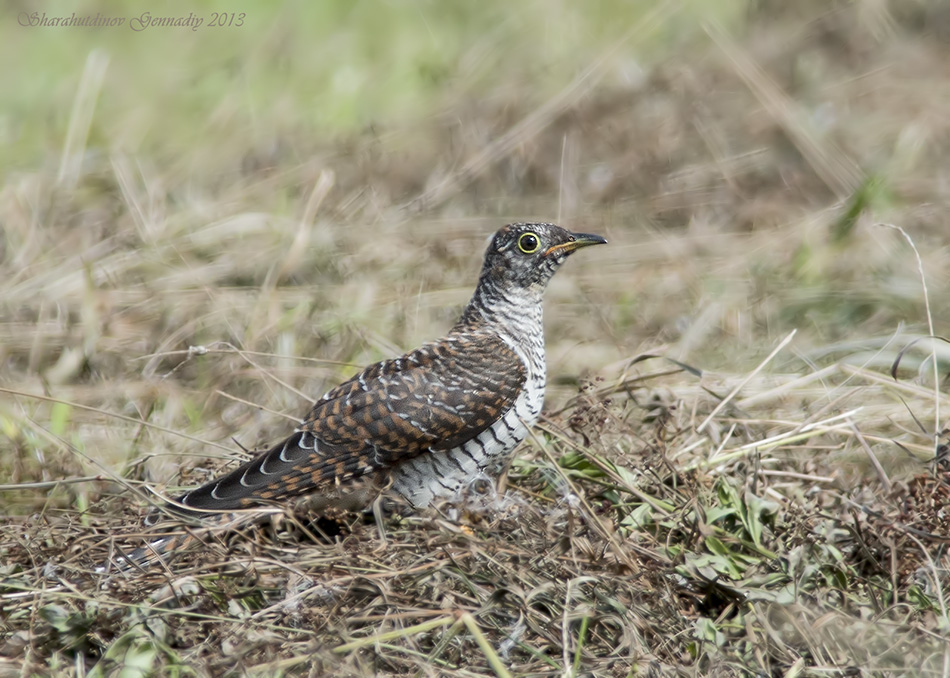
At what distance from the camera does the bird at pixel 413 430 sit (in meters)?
3.70

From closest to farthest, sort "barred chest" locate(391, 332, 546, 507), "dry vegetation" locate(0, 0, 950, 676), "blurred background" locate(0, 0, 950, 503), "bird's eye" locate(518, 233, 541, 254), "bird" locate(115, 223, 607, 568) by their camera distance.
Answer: "dry vegetation" locate(0, 0, 950, 676), "bird" locate(115, 223, 607, 568), "barred chest" locate(391, 332, 546, 507), "bird's eye" locate(518, 233, 541, 254), "blurred background" locate(0, 0, 950, 503)

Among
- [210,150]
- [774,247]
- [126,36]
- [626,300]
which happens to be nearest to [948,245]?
[774,247]

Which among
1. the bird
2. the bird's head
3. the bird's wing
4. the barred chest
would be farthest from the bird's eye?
the barred chest

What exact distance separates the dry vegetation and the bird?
0.13 metres

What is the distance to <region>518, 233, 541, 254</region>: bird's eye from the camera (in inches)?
172

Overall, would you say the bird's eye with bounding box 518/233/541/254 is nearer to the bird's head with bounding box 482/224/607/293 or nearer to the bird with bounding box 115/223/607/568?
the bird's head with bounding box 482/224/607/293

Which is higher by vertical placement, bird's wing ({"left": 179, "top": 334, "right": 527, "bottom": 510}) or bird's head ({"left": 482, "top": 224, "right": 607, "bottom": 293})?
bird's head ({"left": 482, "top": 224, "right": 607, "bottom": 293})

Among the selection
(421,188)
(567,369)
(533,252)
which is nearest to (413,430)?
(533,252)

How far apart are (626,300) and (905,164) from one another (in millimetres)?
2186

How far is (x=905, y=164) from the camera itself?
6887 millimetres

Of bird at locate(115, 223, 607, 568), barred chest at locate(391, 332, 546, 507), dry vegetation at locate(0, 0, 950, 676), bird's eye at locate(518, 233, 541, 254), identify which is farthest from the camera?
bird's eye at locate(518, 233, 541, 254)

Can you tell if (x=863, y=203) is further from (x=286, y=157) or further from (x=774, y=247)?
(x=286, y=157)

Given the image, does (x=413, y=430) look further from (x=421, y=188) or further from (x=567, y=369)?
(x=421, y=188)

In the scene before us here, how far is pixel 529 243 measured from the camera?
14.4ft
